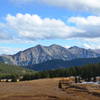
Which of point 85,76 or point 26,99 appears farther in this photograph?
point 85,76

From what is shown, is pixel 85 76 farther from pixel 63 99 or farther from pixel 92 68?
pixel 63 99

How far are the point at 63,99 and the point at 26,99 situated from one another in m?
9.83

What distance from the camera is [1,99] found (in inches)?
2707

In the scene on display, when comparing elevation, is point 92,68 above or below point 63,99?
above

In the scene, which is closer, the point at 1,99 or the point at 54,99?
the point at 54,99

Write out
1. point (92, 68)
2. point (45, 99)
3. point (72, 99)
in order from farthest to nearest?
point (92, 68), point (45, 99), point (72, 99)

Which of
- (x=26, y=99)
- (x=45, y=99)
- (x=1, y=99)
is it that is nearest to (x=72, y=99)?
(x=45, y=99)

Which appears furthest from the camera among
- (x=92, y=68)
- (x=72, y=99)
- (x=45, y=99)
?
(x=92, y=68)

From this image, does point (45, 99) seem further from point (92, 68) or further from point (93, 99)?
point (92, 68)

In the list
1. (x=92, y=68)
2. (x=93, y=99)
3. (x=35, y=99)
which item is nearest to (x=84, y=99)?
(x=93, y=99)

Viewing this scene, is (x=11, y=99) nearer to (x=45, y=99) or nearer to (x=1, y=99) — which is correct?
(x=1, y=99)

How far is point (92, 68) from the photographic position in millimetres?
197000

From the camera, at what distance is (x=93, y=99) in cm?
6275

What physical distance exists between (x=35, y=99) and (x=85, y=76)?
136 meters
